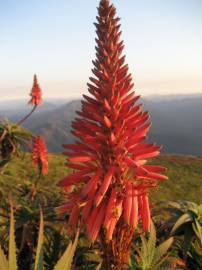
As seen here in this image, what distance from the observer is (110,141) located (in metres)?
3.33

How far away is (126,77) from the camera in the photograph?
347cm

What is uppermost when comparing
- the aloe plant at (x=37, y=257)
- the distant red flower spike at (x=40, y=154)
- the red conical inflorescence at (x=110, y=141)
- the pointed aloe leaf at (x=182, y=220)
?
the red conical inflorescence at (x=110, y=141)

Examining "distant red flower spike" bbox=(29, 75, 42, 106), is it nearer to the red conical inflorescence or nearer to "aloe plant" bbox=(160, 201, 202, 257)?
"aloe plant" bbox=(160, 201, 202, 257)

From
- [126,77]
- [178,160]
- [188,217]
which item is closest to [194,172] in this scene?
[178,160]

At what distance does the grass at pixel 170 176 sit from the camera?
2132cm

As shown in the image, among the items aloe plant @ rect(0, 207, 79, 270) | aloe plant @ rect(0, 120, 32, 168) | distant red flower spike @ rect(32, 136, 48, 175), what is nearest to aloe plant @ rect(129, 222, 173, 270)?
aloe plant @ rect(0, 207, 79, 270)

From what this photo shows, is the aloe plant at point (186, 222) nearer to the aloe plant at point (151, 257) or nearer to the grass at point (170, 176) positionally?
the aloe plant at point (151, 257)

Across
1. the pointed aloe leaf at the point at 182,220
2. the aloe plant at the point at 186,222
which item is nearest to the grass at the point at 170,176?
the aloe plant at the point at 186,222

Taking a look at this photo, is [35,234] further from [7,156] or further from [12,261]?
[7,156]

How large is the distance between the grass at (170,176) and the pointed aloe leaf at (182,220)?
13139mm

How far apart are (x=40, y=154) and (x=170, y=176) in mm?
15632

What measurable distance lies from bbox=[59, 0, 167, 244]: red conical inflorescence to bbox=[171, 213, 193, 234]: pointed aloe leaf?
143cm

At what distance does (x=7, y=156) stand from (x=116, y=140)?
787 centimetres

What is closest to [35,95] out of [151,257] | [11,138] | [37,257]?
[11,138]
